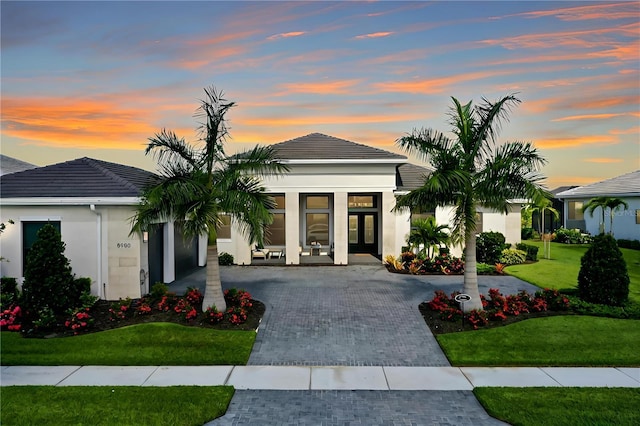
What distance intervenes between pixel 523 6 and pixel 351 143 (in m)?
10.6

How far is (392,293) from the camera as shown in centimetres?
1480

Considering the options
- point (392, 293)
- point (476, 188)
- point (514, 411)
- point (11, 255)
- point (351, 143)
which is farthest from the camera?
point (351, 143)

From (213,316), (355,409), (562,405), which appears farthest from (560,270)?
(213,316)

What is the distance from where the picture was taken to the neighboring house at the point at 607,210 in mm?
28797

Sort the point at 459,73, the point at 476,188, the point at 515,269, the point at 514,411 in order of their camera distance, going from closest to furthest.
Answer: the point at 514,411 < the point at 476,188 < the point at 459,73 < the point at 515,269

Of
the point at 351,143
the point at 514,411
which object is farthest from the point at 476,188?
the point at 351,143

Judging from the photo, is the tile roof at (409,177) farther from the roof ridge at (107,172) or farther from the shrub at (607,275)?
the roof ridge at (107,172)

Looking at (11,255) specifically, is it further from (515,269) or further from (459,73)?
(515,269)

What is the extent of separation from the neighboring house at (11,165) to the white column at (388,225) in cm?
2361

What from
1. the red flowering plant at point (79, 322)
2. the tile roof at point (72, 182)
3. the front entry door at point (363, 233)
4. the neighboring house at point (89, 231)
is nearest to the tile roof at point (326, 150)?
the front entry door at point (363, 233)

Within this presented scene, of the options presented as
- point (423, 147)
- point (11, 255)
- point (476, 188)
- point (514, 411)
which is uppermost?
point (423, 147)

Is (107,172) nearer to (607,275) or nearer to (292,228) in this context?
(292,228)

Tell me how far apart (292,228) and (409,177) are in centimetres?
838

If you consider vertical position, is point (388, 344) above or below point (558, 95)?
below
